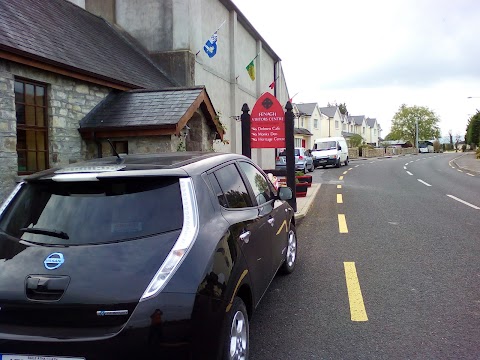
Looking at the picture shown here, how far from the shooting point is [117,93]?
38.5 feet

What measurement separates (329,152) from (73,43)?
24.5m

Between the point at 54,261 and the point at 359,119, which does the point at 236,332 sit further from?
the point at 359,119

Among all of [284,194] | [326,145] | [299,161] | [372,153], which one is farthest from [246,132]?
[372,153]

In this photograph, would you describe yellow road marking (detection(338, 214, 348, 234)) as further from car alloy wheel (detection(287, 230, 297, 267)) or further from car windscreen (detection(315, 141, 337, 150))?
car windscreen (detection(315, 141, 337, 150))

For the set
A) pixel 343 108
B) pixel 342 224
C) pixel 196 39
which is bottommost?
pixel 342 224

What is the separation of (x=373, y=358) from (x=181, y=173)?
215 centimetres

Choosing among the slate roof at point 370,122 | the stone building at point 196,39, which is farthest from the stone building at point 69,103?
the slate roof at point 370,122

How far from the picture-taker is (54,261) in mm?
2492

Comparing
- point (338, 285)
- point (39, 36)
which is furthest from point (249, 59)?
point (338, 285)

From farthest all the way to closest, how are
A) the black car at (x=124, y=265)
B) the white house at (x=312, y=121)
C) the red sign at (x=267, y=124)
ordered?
the white house at (x=312, y=121) < the red sign at (x=267, y=124) < the black car at (x=124, y=265)

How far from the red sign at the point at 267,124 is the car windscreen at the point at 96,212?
25.7ft

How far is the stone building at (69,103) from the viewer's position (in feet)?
27.3

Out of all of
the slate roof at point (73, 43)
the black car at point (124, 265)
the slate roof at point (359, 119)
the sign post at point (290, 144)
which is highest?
the slate roof at point (359, 119)

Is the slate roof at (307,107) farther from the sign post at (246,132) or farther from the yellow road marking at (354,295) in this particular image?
the yellow road marking at (354,295)
